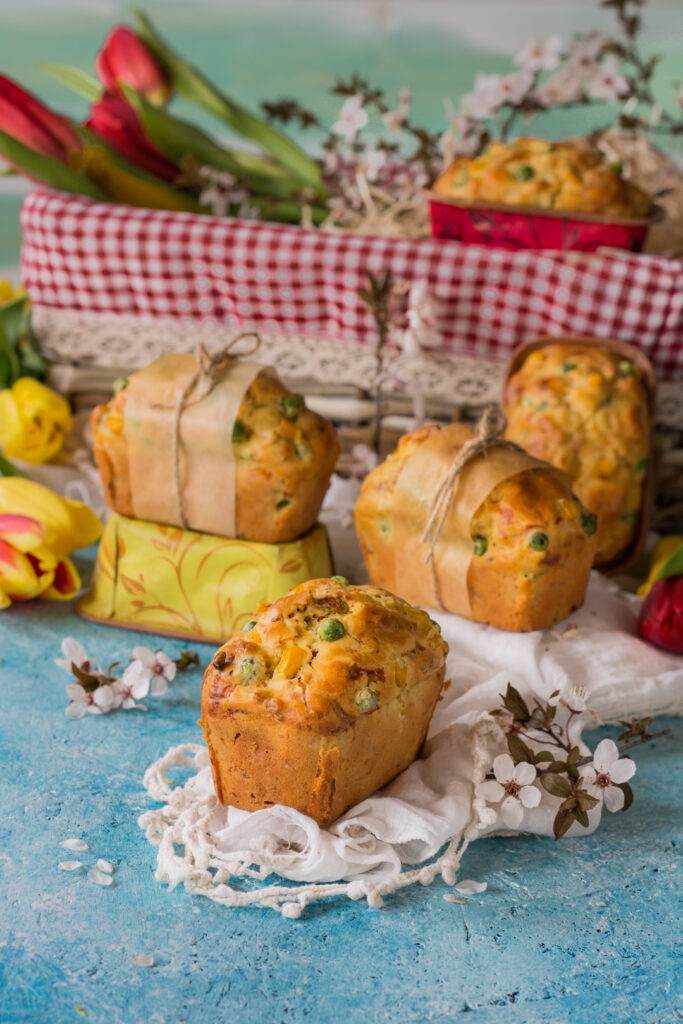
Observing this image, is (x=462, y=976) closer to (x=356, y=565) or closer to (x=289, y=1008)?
(x=289, y=1008)

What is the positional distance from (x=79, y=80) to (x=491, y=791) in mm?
2341

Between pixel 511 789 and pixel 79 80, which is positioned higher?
pixel 79 80

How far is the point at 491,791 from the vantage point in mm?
1409

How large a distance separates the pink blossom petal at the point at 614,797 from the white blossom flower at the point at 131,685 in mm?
700

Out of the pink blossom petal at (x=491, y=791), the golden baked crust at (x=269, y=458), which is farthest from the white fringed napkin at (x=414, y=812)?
the golden baked crust at (x=269, y=458)

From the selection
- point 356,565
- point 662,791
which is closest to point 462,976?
point 662,791

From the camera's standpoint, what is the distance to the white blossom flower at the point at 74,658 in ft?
5.63

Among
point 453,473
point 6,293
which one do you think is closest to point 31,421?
point 6,293

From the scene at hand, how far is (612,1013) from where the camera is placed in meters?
1.18

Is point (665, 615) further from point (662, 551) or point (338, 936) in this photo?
point (338, 936)

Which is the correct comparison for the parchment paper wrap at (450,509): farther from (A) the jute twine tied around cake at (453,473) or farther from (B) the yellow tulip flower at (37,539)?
(B) the yellow tulip flower at (37,539)

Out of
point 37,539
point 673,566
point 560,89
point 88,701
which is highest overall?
point 560,89

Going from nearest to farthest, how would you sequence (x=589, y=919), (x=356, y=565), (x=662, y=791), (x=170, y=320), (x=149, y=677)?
(x=589, y=919), (x=662, y=791), (x=149, y=677), (x=356, y=565), (x=170, y=320)

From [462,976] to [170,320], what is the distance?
164 centimetres
